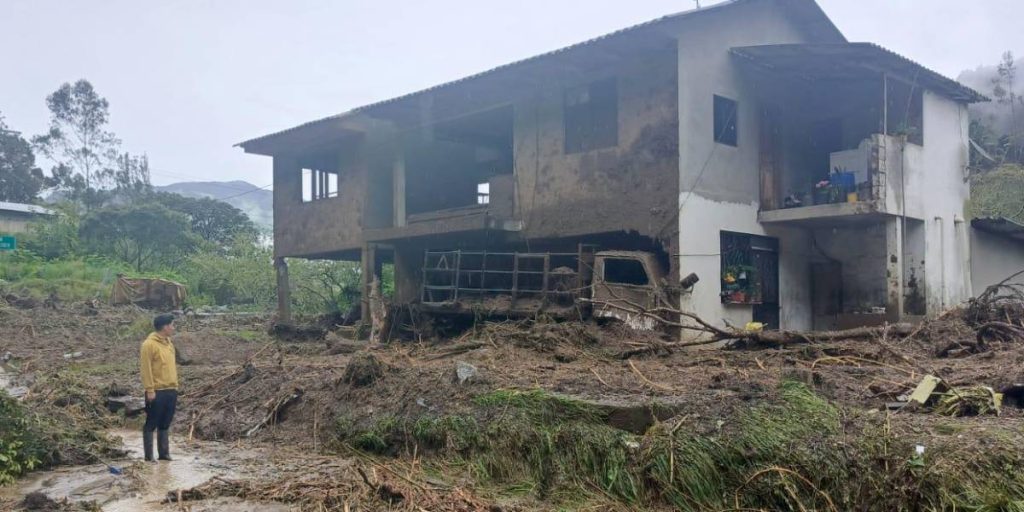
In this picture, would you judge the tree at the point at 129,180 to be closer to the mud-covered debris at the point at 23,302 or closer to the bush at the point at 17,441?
the mud-covered debris at the point at 23,302

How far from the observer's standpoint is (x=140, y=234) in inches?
1581

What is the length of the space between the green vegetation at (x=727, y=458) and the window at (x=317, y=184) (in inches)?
553

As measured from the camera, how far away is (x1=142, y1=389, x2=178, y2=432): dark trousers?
31.2 ft

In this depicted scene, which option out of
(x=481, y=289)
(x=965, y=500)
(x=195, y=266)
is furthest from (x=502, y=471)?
(x=195, y=266)

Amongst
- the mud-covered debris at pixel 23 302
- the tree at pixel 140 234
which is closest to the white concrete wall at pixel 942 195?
the mud-covered debris at pixel 23 302

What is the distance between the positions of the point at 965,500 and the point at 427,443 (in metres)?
5.39

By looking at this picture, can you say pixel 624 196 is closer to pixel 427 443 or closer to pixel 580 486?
pixel 427 443

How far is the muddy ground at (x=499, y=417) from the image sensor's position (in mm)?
7434

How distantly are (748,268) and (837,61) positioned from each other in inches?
163

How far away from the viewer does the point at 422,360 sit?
13.1 metres

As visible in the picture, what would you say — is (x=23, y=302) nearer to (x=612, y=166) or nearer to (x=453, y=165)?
(x=453, y=165)

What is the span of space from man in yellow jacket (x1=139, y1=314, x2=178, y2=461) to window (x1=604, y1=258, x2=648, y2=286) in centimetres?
822

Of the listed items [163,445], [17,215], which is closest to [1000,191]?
[163,445]

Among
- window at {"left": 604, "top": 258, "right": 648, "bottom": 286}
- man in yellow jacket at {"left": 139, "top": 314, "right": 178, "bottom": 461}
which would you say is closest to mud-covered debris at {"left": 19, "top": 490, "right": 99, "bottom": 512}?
man in yellow jacket at {"left": 139, "top": 314, "right": 178, "bottom": 461}
